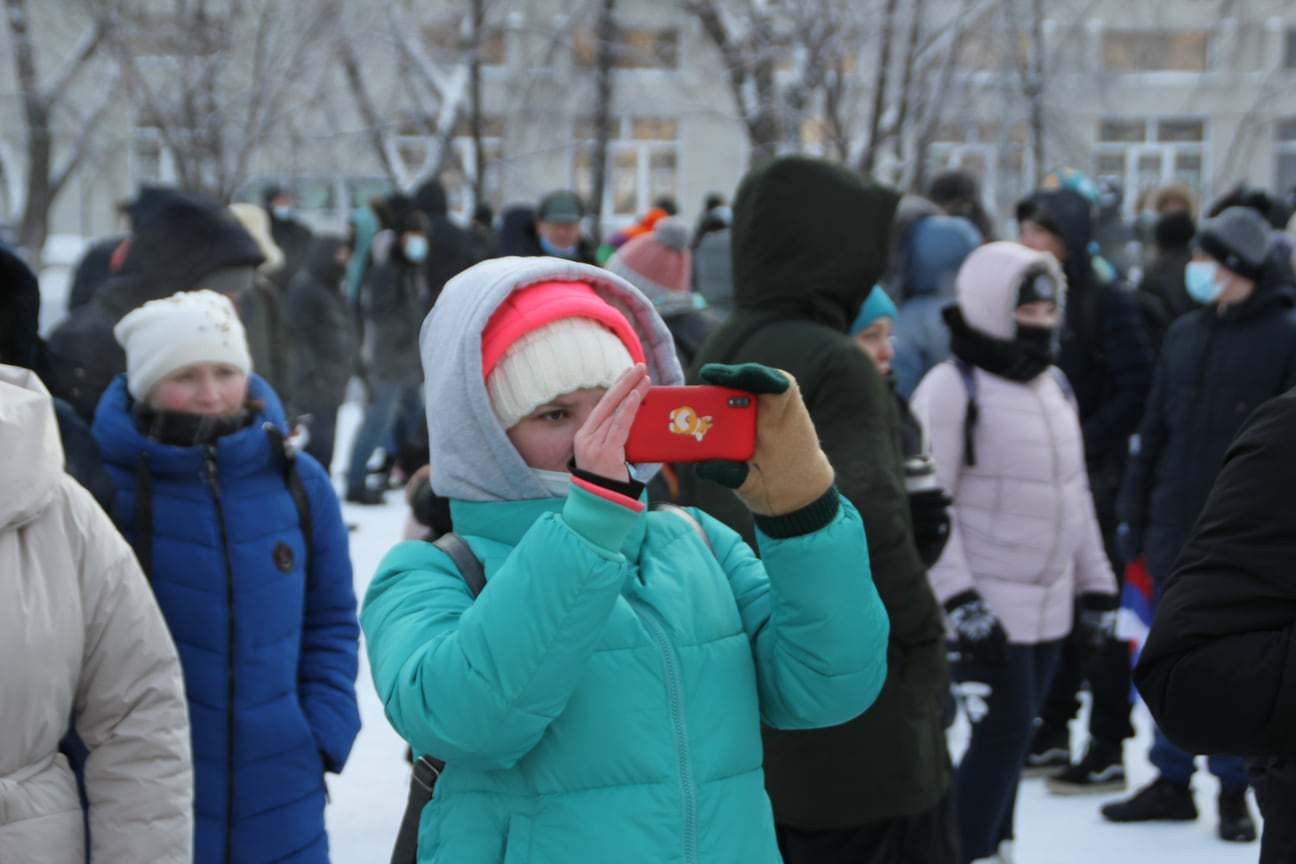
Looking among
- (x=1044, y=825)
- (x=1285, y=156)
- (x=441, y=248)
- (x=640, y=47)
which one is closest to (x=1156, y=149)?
(x=1285, y=156)

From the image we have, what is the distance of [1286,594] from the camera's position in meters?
1.58

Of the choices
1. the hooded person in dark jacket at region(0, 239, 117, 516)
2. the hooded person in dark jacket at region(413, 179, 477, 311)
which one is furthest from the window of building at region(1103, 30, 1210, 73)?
the hooded person in dark jacket at region(0, 239, 117, 516)

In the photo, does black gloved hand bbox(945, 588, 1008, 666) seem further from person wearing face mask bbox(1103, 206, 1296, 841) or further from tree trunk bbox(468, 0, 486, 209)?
tree trunk bbox(468, 0, 486, 209)

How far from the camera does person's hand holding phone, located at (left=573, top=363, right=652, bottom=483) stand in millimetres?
1521

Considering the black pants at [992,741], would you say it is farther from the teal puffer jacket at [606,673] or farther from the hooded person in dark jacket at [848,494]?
the teal puffer jacket at [606,673]

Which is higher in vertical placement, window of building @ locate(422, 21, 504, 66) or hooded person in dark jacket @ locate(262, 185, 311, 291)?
window of building @ locate(422, 21, 504, 66)

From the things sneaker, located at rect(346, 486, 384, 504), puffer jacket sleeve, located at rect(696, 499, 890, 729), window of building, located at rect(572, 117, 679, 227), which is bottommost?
sneaker, located at rect(346, 486, 384, 504)

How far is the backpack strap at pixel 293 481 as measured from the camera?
2826 millimetres


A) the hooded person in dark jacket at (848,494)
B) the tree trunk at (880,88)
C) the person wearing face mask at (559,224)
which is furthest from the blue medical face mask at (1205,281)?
the tree trunk at (880,88)

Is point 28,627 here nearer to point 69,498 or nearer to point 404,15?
point 69,498

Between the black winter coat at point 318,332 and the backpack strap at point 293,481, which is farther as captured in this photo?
the black winter coat at point 318,332

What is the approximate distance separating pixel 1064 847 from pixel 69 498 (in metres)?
3.41

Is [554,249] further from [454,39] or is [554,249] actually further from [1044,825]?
[454,39]

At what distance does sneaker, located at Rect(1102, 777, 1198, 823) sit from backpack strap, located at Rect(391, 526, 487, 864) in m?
3.44
